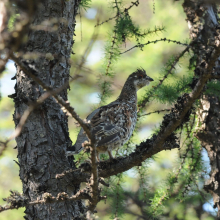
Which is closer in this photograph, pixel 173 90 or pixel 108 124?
pixel 173 90

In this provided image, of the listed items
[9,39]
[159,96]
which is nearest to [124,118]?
[159,96]

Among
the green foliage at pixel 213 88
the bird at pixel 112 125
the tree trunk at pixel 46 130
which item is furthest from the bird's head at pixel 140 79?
the green foliage at pixel 213 88

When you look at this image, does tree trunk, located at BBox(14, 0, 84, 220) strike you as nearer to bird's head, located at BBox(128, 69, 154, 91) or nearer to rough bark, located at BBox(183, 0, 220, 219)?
rough bark, located at BBox(183, 0, 220, 219)

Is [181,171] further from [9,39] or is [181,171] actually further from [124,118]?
[9,39]

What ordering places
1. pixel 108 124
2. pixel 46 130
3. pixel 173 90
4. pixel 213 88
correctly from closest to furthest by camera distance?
pixel 213 88 → pixel 46 130 → pixel 173 90 → pixel 108 124

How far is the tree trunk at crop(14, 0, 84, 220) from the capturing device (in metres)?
3.82

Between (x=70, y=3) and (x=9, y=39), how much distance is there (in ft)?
10.5

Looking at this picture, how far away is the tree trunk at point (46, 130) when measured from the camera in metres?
3.82

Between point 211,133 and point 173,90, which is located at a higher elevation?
point 173,90

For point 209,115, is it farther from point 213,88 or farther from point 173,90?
point 213,88

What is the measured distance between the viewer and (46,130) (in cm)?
405

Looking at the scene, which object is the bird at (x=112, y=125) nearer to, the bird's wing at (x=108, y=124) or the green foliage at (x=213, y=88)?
the bird's wing at (x=108, y=124)

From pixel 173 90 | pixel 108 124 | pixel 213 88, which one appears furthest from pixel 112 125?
pixel 213 88

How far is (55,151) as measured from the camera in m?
4.01
